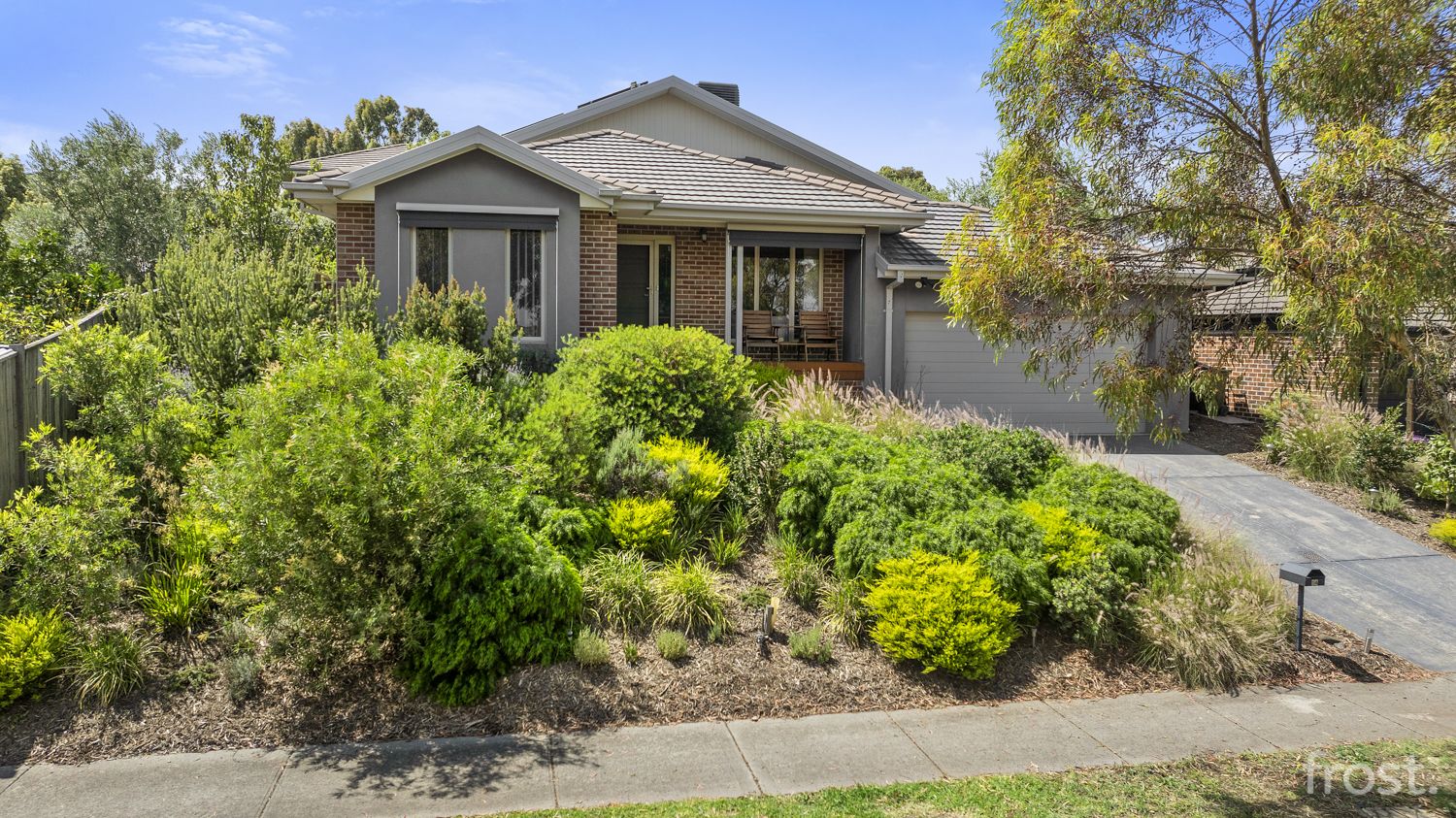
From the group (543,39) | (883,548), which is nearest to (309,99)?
(543,39)

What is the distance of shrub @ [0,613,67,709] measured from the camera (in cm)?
522

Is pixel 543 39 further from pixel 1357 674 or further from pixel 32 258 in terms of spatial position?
pixel 1357 674

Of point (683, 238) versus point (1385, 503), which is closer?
point (1385, 503)

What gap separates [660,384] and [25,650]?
206 inches

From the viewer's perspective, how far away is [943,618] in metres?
6.07

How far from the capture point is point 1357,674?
6.86 meters

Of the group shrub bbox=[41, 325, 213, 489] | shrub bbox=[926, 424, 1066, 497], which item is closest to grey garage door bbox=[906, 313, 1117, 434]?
shrub bbox=[926, 424, 1066, 497]

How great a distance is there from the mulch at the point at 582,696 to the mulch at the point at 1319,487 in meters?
4.59

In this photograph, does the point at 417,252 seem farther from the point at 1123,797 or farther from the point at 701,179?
the point at 1123,797

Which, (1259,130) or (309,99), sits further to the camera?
(309,99)

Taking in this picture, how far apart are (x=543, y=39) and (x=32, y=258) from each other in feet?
23.4

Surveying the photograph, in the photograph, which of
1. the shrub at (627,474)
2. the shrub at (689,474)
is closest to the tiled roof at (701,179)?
the shrub at (689,474)

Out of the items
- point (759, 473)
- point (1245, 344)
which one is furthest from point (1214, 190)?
point (759, 473)

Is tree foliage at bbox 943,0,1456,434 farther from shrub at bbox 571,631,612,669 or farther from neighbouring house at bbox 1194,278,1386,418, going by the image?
shrub at bbox 571,631,612,669
